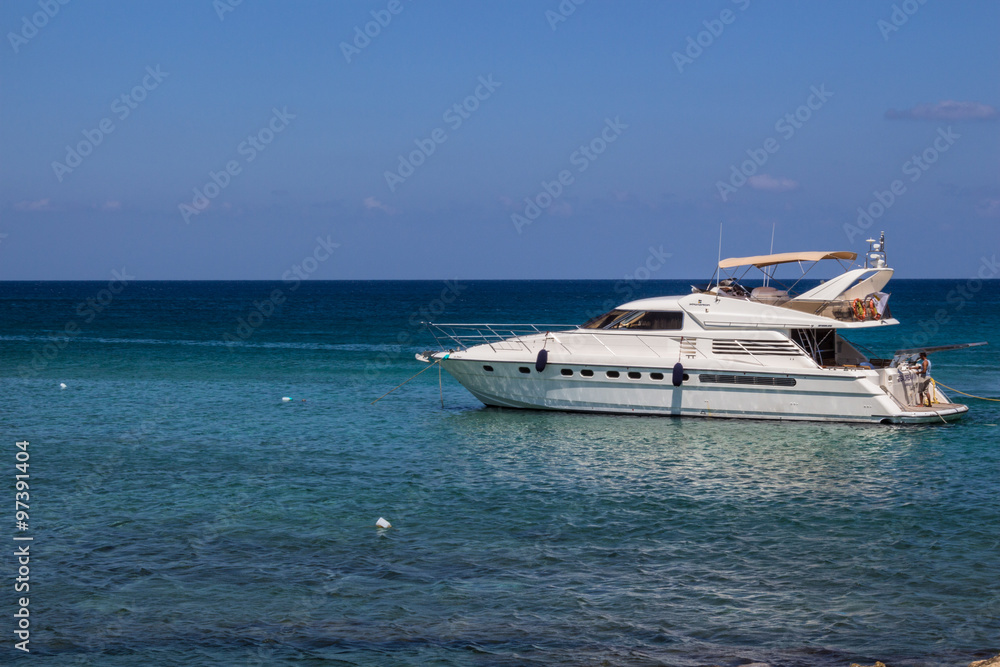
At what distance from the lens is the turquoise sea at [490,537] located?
399 inches

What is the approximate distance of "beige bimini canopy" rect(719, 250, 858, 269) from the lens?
2461 centimetres

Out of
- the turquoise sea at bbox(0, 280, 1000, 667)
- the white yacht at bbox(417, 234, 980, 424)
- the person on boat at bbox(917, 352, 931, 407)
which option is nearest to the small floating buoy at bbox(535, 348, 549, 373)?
the white yacht at bbox(417, 234, 980, 424)

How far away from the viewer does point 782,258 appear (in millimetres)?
24938

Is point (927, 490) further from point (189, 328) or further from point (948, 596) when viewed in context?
point (189, 328)

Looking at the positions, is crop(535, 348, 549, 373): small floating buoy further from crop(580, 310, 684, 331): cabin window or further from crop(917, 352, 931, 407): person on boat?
crop(917, 352, 931, 407): person on boat

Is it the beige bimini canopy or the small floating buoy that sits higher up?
the beige bimini canopy

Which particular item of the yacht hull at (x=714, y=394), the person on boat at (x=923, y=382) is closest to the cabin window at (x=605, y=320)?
the yacht hull at (x=714, y=394)

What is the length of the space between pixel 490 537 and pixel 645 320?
11.8 metres

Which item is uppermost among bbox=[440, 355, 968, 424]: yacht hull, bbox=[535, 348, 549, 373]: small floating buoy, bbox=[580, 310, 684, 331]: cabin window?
bbox=[580, 310, 684, 331]: cabin window

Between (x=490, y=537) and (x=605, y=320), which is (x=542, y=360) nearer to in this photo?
(x=605, y=320)

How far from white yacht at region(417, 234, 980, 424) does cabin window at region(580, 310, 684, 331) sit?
26mm

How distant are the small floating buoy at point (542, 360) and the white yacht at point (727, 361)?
30 millimetres

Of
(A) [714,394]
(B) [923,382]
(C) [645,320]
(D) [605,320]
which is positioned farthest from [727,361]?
(B) [923,382]

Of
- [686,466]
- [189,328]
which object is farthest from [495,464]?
[189,328]
